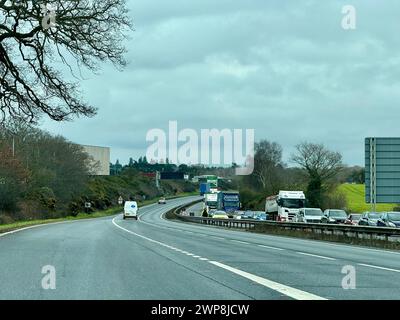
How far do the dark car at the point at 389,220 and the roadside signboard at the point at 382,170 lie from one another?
230 cm

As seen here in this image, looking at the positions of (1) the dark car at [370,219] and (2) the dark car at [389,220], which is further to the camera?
(1) the dark car at [370,219]

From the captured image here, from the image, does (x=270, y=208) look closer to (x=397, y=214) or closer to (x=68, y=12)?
(x=397, y=214)

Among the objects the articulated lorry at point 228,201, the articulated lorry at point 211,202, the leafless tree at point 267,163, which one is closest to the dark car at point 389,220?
the articulated lorry at point 228,201

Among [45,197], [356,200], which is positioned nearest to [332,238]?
[45,197]

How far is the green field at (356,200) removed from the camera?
93.4m

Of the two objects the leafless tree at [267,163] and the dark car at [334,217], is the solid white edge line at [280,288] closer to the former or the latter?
the dark car at [334,217]

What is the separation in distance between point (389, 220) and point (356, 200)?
74161 millimetres

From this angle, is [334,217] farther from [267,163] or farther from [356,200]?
[267,163]

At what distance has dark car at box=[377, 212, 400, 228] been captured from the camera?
134 ft

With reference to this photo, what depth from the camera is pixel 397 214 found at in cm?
4331

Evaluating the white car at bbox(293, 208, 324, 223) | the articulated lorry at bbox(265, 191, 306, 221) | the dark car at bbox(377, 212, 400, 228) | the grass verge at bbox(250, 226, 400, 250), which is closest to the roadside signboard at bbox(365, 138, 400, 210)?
the dark car at bbox(377, 212, 400, 228)

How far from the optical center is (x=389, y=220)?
4153cm

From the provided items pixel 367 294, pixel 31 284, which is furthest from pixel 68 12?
pixel 367 294
